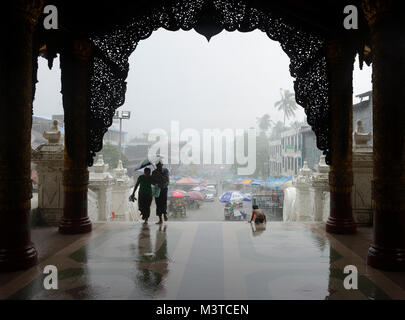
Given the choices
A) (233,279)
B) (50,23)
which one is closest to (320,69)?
(233,279)

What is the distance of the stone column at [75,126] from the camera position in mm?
5539

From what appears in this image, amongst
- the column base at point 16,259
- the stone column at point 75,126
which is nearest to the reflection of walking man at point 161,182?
the stone column at point 75,126

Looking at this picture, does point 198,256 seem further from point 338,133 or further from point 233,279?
Answer: point 338,133

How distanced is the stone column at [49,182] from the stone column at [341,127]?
5469 millimetres

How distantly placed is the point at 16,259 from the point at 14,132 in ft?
4.81

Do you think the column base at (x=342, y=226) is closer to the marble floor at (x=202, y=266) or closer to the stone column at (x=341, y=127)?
the stone column at (x=341, y=127)

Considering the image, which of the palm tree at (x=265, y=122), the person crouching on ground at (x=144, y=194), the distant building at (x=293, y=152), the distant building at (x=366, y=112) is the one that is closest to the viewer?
the person crouching on ground at (x=144, y=194)

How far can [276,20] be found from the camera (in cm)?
586

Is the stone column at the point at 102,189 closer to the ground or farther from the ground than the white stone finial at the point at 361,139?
closer to the ground

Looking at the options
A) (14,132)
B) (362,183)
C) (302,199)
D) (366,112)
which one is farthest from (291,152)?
(14,132)

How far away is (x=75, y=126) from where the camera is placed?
562 centimetres

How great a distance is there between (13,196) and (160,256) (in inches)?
76.7

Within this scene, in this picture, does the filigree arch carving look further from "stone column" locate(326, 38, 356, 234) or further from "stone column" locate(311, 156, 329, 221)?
"stone column" locate(311, 156, 329, 221)

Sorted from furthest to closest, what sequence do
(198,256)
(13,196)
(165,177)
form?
1. (165,177)
2. (198,256)
3. (13,196)
